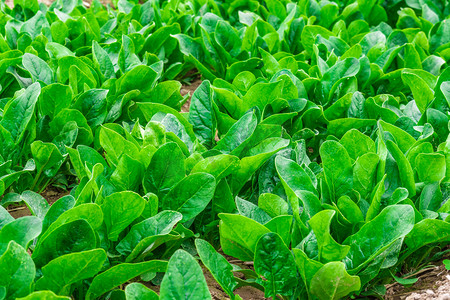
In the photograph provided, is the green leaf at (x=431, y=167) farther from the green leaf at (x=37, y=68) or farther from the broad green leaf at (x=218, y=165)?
the green leaf at (x=37, y=68)

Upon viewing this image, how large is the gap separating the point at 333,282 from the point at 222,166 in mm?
628

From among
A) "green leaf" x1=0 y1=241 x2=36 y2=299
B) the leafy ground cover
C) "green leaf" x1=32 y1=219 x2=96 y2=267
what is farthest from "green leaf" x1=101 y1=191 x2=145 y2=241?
"green leaf" x1=0 y1=241 x2=36 y2=299

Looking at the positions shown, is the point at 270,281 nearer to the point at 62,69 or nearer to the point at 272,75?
the point at 272,75

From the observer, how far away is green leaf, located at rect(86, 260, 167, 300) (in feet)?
5.57

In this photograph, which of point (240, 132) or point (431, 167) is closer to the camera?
point (431, 167)

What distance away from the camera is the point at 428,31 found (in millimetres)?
3836

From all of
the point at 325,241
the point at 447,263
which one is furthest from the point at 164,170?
the point at 447,263

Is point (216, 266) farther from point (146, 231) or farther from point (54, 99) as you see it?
point (54, 99)

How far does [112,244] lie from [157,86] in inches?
46.3

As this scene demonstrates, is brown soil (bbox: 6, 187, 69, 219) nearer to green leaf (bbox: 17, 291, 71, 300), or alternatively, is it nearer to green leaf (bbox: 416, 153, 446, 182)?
green leaf (bbox: 17, 291, 71, 300)

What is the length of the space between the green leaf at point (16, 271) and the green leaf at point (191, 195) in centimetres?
65

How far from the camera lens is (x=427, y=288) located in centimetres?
207

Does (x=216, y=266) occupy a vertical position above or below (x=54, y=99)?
below

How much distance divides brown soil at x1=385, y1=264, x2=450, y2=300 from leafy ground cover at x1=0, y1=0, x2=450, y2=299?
57 mm
